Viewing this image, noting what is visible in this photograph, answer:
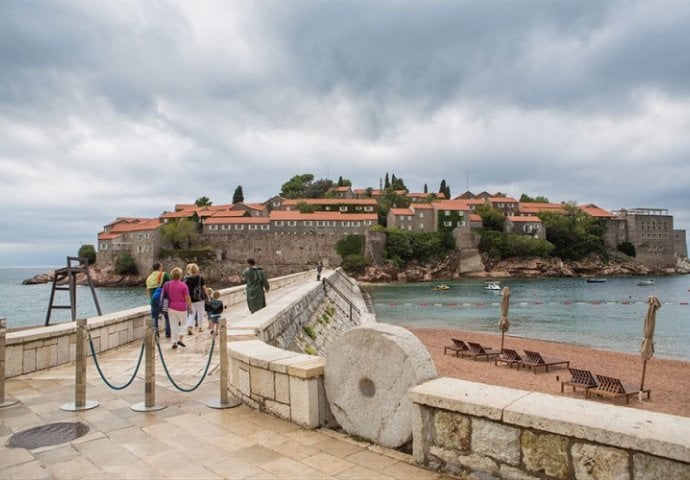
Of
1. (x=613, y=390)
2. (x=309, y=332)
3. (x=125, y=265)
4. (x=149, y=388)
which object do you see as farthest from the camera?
(x=125, y=265)

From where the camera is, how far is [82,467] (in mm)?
4117

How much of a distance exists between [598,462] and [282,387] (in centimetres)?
331

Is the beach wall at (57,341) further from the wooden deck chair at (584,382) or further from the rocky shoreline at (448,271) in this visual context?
the rocky shoreline at (448,271)

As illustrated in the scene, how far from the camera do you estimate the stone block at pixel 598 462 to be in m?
2.95

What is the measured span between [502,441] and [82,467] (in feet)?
12.1

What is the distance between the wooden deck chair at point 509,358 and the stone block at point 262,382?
50.5 feet

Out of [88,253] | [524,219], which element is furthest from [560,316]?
[88,253]

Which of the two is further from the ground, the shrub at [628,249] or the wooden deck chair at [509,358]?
the shrub at [628,249]

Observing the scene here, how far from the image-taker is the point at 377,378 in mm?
4473

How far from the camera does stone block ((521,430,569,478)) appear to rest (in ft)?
10.5

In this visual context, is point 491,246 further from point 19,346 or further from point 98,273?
point 19,346

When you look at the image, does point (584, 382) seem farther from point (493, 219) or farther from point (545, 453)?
point (493, 219)

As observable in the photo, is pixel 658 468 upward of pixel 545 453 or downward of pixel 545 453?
upward

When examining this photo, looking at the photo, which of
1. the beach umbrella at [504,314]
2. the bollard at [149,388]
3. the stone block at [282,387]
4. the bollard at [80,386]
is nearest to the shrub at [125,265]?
the beach umbrella at [504,314]
